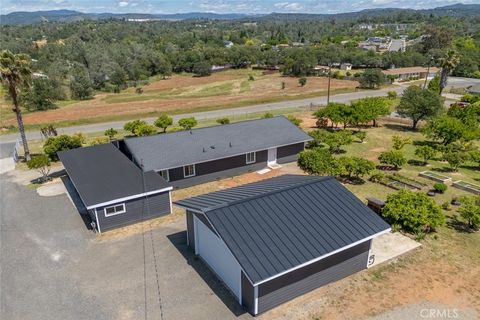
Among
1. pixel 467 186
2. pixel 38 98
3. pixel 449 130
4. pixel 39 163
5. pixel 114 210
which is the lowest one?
pixel 38 98

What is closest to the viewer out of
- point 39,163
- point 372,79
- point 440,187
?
point 440,187

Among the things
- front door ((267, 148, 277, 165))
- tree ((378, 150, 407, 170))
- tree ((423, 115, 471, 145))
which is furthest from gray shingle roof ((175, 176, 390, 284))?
tree ((423, 115, 471, 145))

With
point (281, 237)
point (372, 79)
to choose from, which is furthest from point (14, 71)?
point (372, 79)

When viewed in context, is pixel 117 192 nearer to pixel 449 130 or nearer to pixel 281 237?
pixel 281 237

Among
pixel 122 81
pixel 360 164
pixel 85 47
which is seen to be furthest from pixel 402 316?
pixel 85 47

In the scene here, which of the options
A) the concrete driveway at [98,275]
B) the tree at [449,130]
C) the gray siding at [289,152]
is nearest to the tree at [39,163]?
the concrete driveway at [98,275]

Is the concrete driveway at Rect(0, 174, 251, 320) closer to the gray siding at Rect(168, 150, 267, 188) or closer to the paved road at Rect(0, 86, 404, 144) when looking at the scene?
the gray siding at Rect(168, 150, 267, 188)

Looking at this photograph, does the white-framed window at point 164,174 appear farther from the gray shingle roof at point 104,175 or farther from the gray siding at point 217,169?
the gray shingle roof at point 104,175
